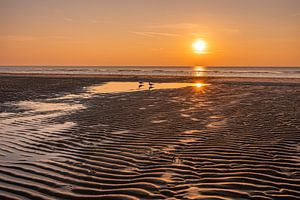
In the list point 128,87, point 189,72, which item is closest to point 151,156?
point 128,87

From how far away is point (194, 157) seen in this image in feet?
22.7

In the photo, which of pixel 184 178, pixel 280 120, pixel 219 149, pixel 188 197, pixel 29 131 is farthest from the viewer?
pixel 280 120

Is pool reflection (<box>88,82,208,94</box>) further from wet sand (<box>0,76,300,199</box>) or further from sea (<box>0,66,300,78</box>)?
sea (<box>0,66,300,78</box>)

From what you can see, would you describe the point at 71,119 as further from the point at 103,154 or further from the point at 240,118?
the point at 240,118

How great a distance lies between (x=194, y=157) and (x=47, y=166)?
3.00 metres

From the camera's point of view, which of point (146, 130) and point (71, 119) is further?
point (71, 119)

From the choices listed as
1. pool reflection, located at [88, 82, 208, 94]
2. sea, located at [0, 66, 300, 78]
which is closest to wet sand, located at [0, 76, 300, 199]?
pool reflection, located at [88, 82, 208, 94]

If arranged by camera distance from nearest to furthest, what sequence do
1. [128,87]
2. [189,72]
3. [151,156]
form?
[151,156] → [128,87] → [189,72]

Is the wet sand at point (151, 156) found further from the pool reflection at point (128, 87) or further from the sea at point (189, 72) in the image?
the sea at point (189, 72)

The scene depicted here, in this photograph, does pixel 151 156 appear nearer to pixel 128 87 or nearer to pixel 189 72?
pixel 128 87

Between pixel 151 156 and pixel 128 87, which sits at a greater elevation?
pixel 128 87

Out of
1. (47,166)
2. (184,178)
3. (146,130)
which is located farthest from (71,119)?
(184,178)

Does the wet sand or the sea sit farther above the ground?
the sea

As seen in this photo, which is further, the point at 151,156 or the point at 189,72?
the point at 189,72
